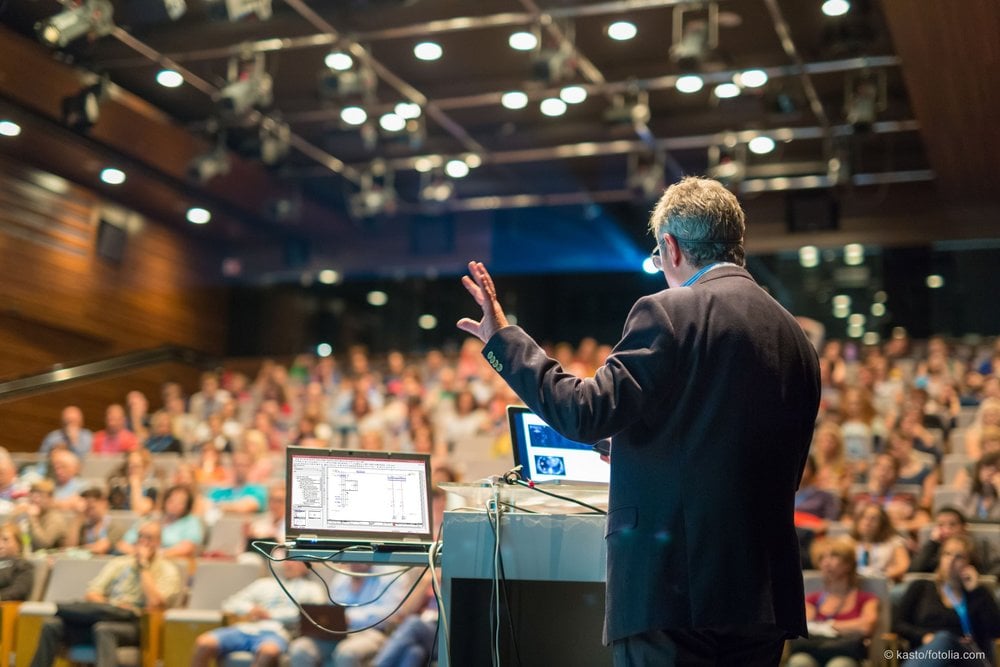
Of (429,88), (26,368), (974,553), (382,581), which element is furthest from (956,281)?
(26,368)

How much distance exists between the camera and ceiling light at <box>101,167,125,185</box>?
9078mm

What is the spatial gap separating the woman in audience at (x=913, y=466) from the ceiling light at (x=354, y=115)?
15.6 feet

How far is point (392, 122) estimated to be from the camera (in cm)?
905

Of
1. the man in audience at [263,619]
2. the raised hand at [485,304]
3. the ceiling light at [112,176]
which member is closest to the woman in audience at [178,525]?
the man in audience at [263,619]

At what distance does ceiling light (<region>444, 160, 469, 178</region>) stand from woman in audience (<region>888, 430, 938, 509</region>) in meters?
4.84

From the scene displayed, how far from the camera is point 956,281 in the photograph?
395 inches

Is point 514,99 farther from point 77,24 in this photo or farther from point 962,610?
point 962,610

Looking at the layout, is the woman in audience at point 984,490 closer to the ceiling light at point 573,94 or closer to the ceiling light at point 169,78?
the ceiling light at point 573,94

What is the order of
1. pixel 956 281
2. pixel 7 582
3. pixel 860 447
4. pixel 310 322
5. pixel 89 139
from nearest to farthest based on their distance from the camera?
pixel 7 582 → pixel 860 447 → pixel 89 139 → pixel 956 281 → pixel 310 322

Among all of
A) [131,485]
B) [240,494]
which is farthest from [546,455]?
[131,485]

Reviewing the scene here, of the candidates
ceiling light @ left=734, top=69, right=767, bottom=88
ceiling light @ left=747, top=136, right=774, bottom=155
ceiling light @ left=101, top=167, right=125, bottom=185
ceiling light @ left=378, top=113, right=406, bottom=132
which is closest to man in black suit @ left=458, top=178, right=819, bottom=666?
ceiling light @ left=734, top=69, right=767, bottom=88

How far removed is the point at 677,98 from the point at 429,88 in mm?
1979

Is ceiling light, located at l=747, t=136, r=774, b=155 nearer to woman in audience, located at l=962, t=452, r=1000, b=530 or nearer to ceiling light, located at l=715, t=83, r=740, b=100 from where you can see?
ceiling light, located at l=715, t=83, r=740, b=100

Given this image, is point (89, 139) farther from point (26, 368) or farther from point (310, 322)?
point (310, 322)
